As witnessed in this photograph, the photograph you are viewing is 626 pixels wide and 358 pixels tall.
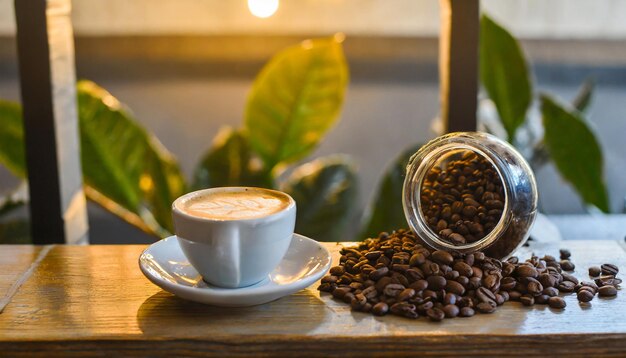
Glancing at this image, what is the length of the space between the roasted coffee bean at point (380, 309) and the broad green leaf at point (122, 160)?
1104 millimetres

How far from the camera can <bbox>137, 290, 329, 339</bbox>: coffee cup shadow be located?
0.88 meters

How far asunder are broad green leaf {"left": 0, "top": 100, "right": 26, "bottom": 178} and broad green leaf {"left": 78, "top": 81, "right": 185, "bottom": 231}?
145 millimetres

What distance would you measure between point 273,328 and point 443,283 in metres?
0.22

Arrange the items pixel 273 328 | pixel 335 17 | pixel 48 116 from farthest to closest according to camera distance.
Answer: pixel 335 17 < pixel 48 116 < pixel 273 328

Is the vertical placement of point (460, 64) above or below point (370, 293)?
above

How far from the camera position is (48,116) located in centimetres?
126

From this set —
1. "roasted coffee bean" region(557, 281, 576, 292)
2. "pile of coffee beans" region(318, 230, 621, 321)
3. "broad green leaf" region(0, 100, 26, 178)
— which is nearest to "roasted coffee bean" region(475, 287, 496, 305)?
"pile of coffee beans" region(318, 230, 621, 321)

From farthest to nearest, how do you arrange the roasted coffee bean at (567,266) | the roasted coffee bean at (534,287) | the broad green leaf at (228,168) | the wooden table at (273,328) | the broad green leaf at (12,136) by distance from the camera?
1. the broad green leaf at (228,168)
2. the broad green leaf at (12,136)
3. the roasted coffee bean at (567,266)
4. the roasted coffee bean at (534,287)
5. the wooden table at (273,328)

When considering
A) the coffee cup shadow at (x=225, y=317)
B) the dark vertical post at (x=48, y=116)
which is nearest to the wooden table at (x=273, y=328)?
the coffee cup shadow at (x=225, y=317)

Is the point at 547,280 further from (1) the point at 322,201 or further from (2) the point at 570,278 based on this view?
(1) the point at 322,201

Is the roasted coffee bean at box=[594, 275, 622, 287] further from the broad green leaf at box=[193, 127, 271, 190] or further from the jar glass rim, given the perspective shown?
the broad green leaf at box=[193, 127, 271, 190]

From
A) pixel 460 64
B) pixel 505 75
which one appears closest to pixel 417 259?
pixel 460 64

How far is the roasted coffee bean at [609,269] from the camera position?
1053 millimetres

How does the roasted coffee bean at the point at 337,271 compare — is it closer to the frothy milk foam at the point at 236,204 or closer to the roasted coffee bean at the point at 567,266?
the frothy milk foam at the point at 236,204
